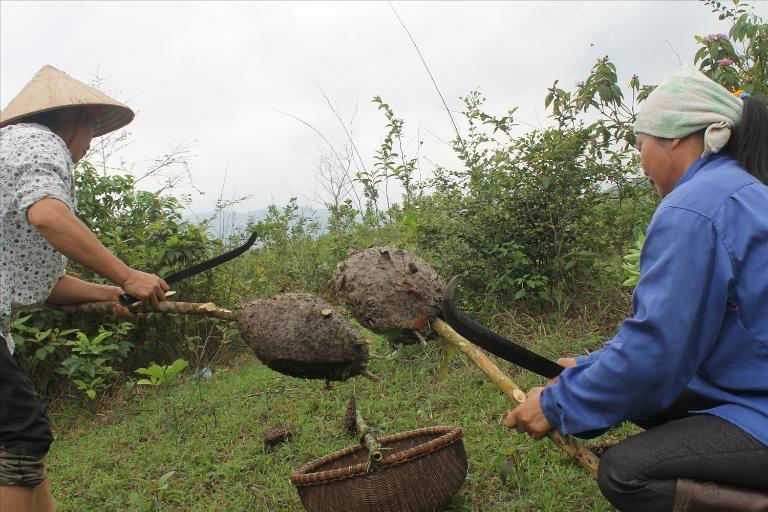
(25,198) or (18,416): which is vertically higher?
(25,198)

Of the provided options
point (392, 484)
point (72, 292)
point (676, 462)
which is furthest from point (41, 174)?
point (676, 462)

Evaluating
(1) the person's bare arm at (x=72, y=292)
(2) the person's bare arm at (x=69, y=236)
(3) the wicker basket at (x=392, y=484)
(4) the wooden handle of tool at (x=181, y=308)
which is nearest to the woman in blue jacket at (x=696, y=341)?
(3) the wicker basket at (x=392, y=484)

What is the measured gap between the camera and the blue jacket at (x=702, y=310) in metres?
1.56

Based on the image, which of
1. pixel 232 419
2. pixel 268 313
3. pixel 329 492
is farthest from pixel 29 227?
pixel 232 419

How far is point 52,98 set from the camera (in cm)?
238

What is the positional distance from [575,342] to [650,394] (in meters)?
2.33

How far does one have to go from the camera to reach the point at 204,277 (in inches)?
213

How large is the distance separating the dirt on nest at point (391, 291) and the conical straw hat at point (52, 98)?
1.25 meters

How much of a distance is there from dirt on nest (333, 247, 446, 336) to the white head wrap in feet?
3.68

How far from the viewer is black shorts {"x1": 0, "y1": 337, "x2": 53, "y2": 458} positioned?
6.74ft

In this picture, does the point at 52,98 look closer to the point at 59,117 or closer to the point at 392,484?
the point at 59,117

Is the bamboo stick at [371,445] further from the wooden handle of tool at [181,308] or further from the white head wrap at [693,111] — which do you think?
the white head wrap at [693,111]

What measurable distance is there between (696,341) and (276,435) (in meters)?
2.45

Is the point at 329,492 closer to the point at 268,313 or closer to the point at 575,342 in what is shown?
the point at 268,313
